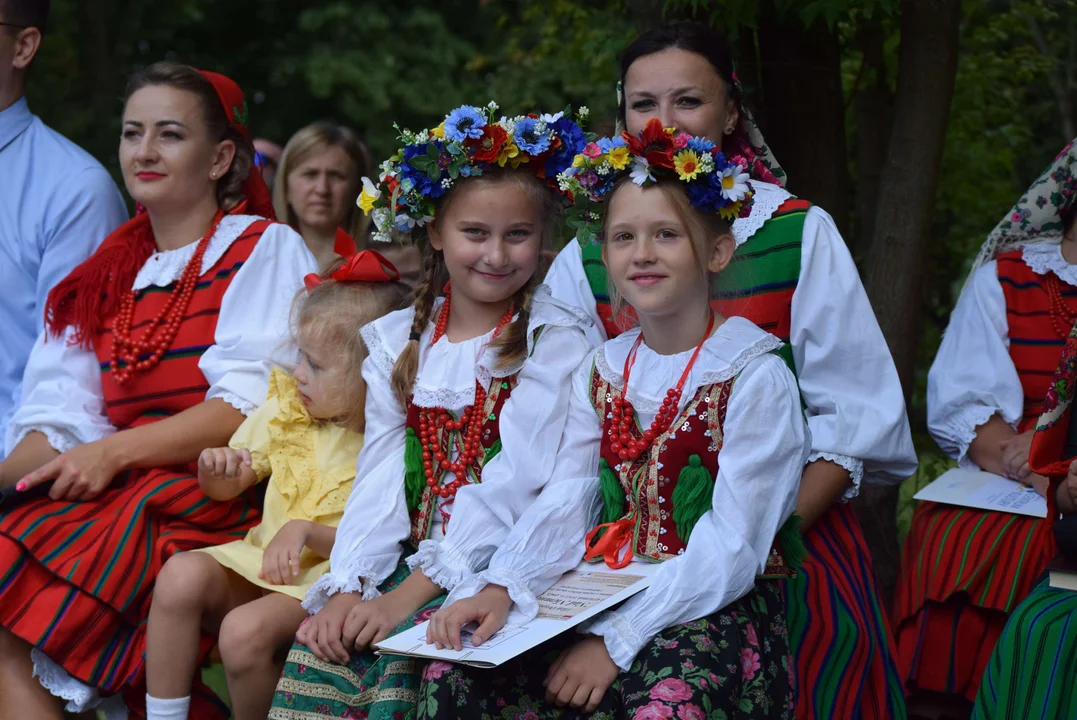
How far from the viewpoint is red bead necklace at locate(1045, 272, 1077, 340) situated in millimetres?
3637

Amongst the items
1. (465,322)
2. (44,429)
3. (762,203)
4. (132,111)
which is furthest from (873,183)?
(44,429)

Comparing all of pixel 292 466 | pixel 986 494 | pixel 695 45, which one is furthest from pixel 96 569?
pixel 986 494

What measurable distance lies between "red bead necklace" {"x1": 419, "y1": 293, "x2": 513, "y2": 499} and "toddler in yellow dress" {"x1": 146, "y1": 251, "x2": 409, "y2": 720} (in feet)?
1.20

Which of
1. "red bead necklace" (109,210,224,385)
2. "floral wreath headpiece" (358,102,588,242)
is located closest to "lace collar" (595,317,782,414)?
"floral wreath headpiece" (358,102,588,242)

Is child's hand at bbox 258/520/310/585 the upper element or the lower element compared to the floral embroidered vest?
lower

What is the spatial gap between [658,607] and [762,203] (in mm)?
1177

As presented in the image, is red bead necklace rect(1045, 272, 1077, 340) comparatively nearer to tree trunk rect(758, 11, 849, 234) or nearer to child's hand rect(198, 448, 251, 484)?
tree trunk rect(758, 11, 849, 234)

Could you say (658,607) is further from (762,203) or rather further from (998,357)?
(998,357)

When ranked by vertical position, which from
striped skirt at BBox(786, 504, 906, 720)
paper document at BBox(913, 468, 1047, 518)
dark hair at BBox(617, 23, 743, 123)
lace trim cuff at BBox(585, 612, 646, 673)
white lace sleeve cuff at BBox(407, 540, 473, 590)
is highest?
dark hair at BBox(617, 23, 743, 123)

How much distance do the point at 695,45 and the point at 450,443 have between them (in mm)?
1171

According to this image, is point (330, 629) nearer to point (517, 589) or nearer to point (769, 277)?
point (517, 589)

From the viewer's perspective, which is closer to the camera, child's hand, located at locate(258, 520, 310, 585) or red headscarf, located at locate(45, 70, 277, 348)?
child's hand, located at locate(258, 520, 310, 585)

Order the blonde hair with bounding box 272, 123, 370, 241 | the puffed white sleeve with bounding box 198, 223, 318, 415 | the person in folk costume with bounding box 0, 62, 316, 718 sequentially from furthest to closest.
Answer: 1. the blonde hair with bounding box 272, 123, 370, 241
2. the puffed white sleeve with bounding box 198, 223, 318, 415
3. the person in folk costume with bounding box 0, 62, 316, 718

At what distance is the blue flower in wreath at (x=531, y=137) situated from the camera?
306cm
